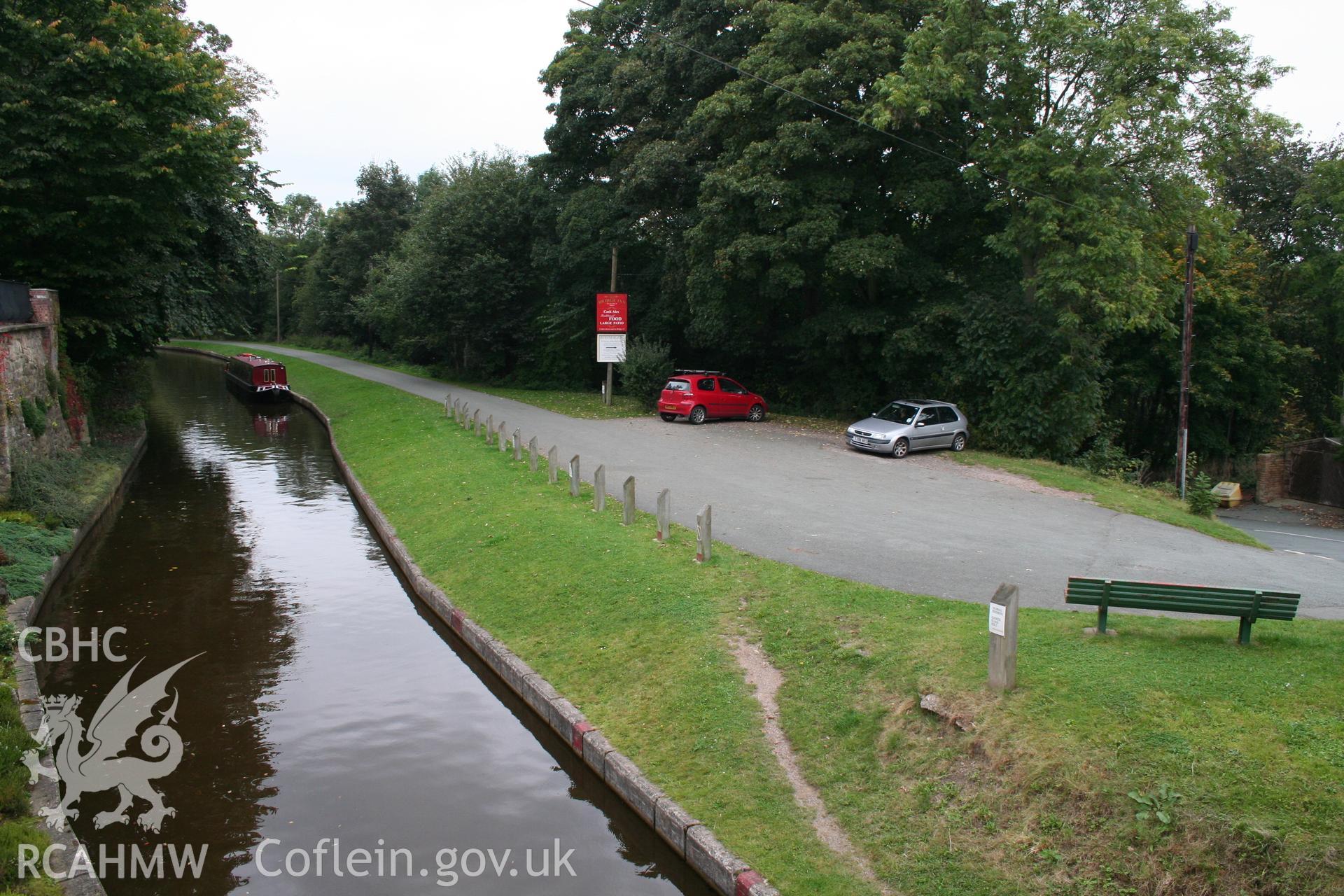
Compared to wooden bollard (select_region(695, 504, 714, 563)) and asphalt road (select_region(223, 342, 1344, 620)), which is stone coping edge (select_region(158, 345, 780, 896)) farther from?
asphalt road (select_region(223, 342, 1344, 620))

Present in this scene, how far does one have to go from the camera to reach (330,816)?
7.46 metres

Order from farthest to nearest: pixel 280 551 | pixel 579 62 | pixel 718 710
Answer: pixel 579 62
pixel 280 551
pixel 718 710

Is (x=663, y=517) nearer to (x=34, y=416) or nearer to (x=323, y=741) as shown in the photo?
(x=323, y=741)

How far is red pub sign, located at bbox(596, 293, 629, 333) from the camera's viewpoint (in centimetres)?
3039

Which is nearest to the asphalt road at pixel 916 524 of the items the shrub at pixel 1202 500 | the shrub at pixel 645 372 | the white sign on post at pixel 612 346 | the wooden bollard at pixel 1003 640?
the wooden bollard at pixel 1003 640

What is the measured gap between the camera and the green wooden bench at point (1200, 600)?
7445mm

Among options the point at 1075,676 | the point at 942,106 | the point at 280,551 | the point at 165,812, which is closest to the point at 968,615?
the point at 1075,676

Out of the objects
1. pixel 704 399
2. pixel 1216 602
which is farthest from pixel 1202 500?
pixel 1216 602

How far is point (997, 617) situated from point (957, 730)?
95cm

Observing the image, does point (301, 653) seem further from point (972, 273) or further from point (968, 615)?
point (972, 273)

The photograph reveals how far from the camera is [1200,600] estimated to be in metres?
7.55

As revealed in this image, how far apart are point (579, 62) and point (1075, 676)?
111ft

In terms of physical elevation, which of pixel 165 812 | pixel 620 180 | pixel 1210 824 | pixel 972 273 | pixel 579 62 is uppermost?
pixel 579 62

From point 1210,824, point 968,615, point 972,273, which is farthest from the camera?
point 972,273
